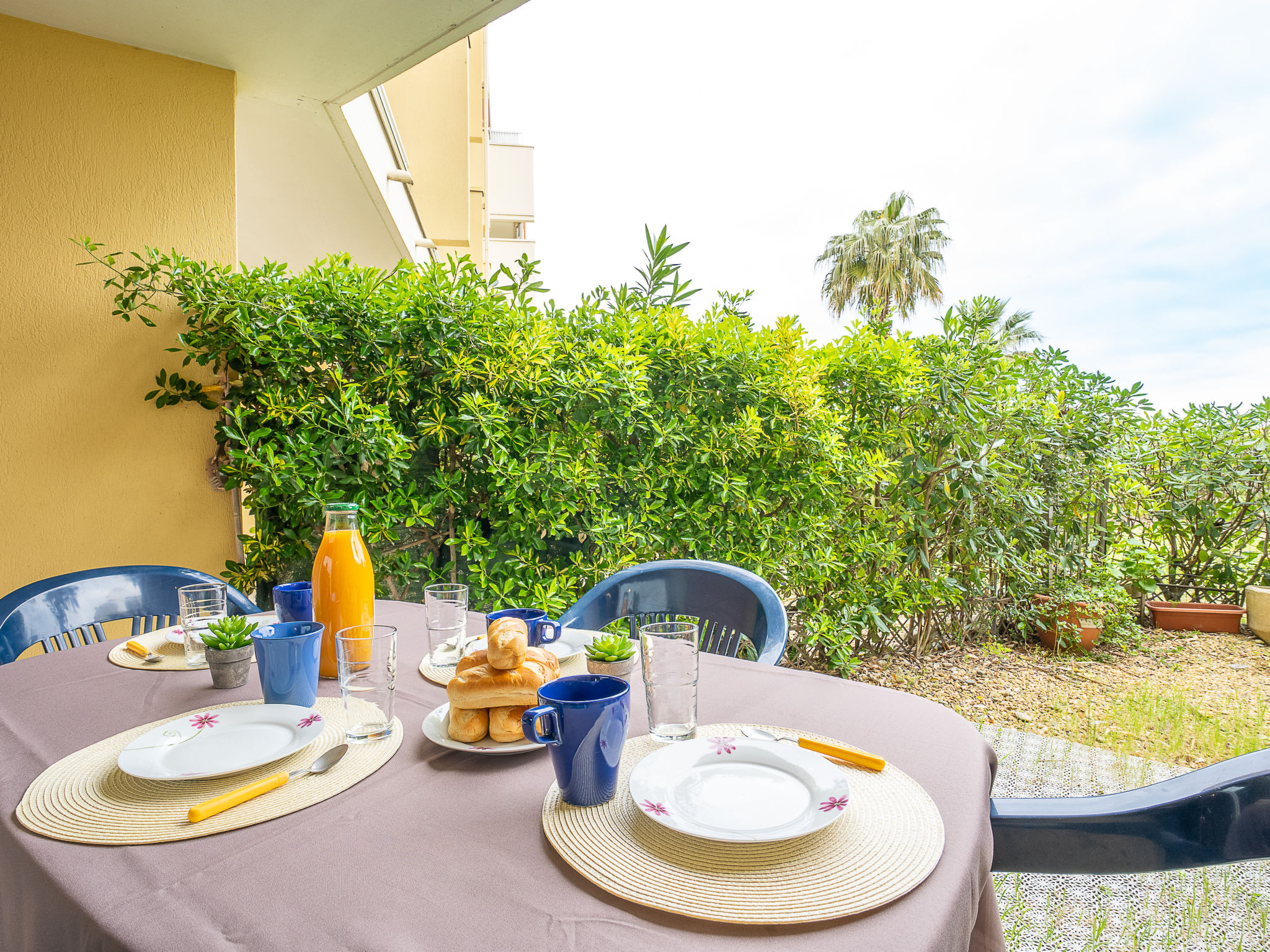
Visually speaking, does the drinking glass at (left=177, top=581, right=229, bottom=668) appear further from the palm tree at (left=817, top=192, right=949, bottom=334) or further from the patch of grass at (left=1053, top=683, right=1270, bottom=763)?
the palm tree at (left=817, top=192, right=949, bottom=334)

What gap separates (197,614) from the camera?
112 centimetres

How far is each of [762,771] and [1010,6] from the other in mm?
7438

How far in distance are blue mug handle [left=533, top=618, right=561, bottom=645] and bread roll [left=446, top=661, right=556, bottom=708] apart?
279 millimetres

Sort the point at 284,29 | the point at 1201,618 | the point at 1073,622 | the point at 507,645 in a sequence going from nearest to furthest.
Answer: the point at 507,645 → the point at 284,29 → the point at 1073,622 → the point at 1201,618

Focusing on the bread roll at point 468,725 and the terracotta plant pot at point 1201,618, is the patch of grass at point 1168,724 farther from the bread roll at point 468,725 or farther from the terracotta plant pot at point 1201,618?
the bread roll at point 468,725

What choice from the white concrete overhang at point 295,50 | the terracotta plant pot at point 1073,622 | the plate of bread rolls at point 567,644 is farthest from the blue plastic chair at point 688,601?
the terracotta plant pot at point 1073,622

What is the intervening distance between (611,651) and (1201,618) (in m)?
4.88

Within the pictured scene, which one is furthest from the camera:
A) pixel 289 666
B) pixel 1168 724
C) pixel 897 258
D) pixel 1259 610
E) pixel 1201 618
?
pixel 897 258


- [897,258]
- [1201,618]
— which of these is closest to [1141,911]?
[1201,618]

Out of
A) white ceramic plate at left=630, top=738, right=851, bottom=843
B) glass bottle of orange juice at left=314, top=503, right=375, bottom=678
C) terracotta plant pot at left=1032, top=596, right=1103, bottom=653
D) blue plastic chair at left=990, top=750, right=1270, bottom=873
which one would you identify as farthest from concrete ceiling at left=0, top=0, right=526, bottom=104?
terracotta plant pot at left=1032, top=596, right=1103, bottom=653

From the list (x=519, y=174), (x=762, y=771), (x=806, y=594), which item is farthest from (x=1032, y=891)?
(x=519, y=174)

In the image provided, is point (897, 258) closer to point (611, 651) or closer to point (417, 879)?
point (611, 651)

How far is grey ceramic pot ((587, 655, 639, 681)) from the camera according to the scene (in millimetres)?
929

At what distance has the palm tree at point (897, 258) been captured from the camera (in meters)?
19.6
